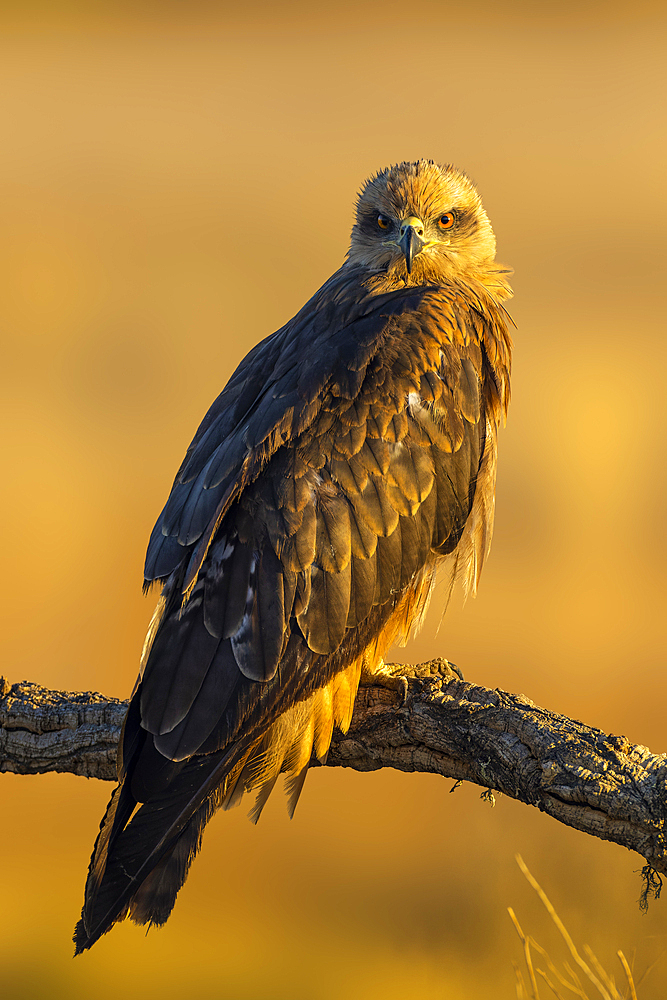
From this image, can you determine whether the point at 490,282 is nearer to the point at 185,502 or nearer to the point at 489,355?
the point at 489,355

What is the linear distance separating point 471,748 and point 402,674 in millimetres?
765

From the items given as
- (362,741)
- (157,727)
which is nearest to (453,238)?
(362,741)

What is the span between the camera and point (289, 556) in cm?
380

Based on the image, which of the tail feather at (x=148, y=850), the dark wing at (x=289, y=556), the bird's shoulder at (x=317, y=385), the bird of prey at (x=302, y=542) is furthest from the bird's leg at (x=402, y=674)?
the bird's shoulder at (x=317, y=385)

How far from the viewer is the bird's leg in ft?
14.2

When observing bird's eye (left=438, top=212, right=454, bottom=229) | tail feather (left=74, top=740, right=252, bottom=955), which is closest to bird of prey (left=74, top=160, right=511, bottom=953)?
tail feather (left=74, top=740, right=252, bottom=955)

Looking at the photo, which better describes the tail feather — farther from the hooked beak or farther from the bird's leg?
the hooked beak

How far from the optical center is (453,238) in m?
5.13

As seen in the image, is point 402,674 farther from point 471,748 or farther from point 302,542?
point 302,542

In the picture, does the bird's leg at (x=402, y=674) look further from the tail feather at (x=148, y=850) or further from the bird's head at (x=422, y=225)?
the bird's head at (x=422, y=225)

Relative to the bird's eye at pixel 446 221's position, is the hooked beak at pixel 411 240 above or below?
below

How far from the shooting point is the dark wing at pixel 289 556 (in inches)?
136

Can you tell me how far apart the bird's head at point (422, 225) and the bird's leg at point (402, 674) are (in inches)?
87.0

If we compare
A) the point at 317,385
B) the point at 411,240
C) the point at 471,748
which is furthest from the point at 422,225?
the point at 471,748
